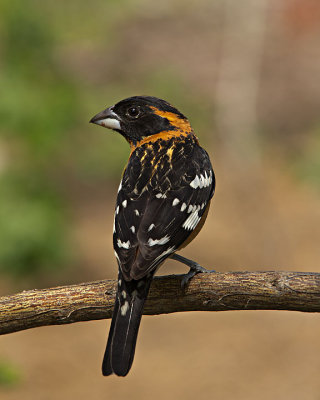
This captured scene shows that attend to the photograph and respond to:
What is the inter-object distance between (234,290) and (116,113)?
1846 millimetres

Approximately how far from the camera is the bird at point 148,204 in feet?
13.8

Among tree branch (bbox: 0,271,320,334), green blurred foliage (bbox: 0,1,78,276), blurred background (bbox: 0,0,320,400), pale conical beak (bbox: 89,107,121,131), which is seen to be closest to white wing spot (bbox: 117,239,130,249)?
tree branch (bbox: 0,271,320,334)

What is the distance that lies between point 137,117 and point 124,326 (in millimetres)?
1875

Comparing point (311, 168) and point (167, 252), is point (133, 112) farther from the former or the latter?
point (311, 168)

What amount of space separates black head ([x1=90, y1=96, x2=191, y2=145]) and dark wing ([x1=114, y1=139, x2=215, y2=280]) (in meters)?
0.28

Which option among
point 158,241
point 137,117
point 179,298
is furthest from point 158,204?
point 137,117

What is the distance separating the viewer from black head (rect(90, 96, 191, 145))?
5.47 meters

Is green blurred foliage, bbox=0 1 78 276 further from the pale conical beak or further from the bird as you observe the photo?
the bird

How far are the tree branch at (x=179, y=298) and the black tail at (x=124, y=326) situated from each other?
0.26 metres

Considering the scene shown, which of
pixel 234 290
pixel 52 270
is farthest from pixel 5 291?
pixel 234 290

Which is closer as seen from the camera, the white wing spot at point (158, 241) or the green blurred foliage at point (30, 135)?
the white wing spot at point (158, 241)

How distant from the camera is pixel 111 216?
15.0 meters

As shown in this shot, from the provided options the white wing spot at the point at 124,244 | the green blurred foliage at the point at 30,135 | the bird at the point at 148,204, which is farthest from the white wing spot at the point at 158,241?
the green blurred foliage at the point at 30,135

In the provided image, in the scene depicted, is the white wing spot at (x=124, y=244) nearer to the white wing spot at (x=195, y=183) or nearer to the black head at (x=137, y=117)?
the white wing spot at (x=195, y=183)
